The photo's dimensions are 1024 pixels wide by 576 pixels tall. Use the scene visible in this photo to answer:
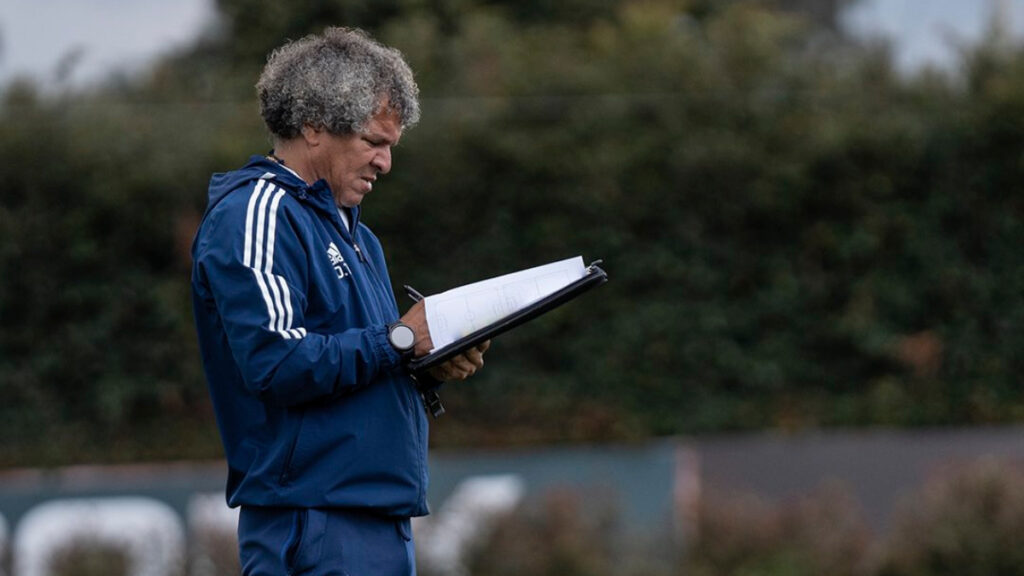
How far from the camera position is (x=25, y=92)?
10641 millimetres

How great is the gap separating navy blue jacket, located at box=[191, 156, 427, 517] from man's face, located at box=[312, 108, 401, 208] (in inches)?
2.3

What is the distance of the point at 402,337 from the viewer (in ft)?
10.8

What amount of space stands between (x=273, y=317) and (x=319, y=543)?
20.0 inches

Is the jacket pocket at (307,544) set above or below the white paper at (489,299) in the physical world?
below

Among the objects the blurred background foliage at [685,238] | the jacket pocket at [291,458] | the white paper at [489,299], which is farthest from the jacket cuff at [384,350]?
the blurred background foliage at [685,238]

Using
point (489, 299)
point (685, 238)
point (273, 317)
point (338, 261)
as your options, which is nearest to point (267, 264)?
point (273, 317)

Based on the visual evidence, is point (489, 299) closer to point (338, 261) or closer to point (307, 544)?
point (338, 261)

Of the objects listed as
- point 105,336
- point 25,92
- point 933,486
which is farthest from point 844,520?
point 25,92

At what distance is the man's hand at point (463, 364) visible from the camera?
345 cm

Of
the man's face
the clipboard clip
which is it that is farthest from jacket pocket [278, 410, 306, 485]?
the man's face

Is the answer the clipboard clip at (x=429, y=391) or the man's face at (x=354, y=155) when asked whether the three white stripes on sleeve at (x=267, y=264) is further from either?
the clipboard clip at (x=429, y=391)

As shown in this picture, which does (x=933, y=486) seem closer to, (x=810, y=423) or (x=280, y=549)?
(x=810, y=423)

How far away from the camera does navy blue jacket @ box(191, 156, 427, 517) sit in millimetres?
3189

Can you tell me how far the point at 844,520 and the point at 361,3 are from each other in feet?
28.7
